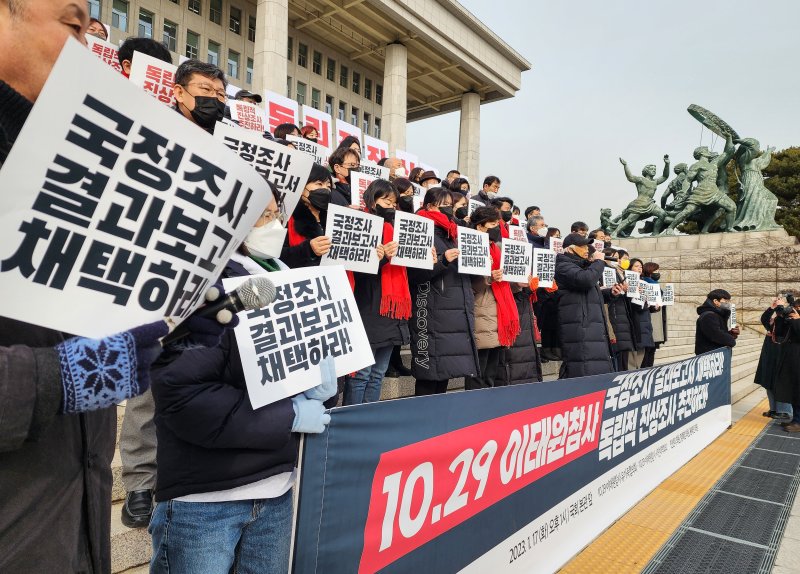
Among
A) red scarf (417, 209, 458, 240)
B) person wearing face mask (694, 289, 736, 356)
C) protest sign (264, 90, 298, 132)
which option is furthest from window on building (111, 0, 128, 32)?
person wearing face mask (694, 289, 736, 356)

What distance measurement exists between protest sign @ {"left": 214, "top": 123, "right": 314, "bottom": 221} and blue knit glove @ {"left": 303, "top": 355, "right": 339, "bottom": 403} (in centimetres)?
147

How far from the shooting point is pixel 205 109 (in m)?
2.90

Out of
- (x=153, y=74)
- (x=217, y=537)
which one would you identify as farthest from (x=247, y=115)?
(x=217, y=537)

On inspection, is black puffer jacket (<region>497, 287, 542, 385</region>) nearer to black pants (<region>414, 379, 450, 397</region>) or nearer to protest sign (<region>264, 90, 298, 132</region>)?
black pants (<region>414, 379, 450, 397</region>)

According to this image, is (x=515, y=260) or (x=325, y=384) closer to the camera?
(x=325, y=384)

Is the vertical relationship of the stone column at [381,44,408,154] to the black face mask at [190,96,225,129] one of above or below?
above

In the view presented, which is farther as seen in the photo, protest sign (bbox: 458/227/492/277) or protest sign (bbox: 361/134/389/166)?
protest sign (bbox: 361/134/389/166)

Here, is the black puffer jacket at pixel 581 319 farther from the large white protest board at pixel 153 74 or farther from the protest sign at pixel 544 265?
the large white protest board at pixel 153 74

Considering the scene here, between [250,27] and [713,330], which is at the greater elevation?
[250,27]

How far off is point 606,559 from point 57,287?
11.5 ft

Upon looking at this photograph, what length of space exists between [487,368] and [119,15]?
26445mm

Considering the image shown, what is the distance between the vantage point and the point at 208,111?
2.91 m

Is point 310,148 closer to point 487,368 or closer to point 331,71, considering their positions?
point 487,368

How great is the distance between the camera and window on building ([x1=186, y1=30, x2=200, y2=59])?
26.4 meters
